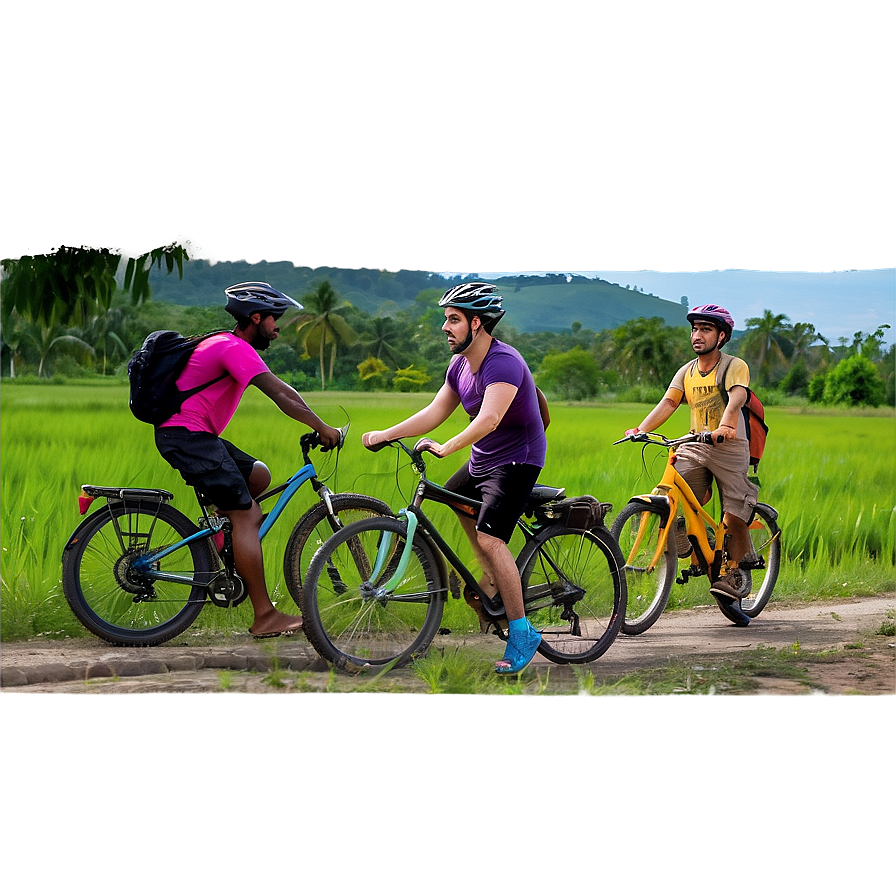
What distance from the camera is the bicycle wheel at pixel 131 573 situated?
17.1 feet

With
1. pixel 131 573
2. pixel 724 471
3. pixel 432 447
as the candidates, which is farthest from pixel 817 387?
pixel 131 573

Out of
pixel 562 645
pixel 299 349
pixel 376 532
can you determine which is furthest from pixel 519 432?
pixel 299 349

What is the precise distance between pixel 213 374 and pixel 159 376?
258 millimetres

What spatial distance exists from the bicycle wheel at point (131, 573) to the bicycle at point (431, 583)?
0.85m

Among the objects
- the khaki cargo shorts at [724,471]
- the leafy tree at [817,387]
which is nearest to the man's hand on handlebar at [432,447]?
the khaki cargo shorts at [724,471]

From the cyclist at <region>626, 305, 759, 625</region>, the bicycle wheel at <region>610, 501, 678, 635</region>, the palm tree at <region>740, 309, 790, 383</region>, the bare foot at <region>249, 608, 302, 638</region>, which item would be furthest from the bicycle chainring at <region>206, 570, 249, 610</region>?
the palm tree at <region>740, 309, 790, 383</region>

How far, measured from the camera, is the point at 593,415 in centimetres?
674

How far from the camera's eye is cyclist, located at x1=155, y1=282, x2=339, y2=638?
510 centimetres

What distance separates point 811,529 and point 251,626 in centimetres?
394

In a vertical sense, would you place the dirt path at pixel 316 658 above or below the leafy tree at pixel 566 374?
below

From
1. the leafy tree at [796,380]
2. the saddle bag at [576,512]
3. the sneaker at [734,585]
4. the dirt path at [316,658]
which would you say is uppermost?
the leafy tree at [796,380]

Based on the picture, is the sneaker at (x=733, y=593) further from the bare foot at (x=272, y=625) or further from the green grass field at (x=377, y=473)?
the bare foot at (x=272, y=625)

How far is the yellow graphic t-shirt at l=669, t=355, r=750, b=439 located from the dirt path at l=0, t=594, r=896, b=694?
1.23 metres

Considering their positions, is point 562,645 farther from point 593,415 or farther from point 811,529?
point 811,529
